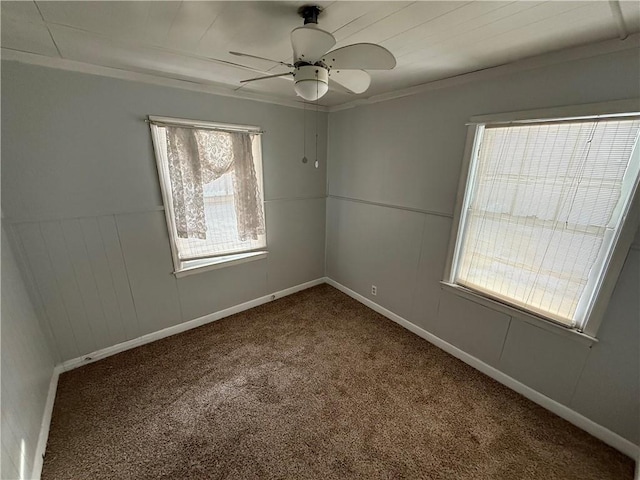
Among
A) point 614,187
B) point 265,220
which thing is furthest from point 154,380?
point 614,187

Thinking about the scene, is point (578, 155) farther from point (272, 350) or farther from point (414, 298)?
point (272, 350)

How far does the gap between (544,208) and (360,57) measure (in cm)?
157

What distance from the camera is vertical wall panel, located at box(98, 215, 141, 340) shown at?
A: 207 centimetres

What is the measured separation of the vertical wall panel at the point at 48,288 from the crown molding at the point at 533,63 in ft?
10.1

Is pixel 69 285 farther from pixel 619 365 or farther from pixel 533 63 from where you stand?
pixel 619 365

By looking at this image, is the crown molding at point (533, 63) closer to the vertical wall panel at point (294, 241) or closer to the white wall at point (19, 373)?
the vertical wall panel at point (294, 241)

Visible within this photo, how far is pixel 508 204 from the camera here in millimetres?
1888

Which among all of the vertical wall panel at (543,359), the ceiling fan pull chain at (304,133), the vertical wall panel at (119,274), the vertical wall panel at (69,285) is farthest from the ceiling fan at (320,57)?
the vertical wall panel at (543,359)

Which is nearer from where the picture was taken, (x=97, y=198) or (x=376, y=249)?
(x=97, y=198)

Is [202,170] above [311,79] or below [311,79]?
below

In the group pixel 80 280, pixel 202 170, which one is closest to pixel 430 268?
pixel 202 170

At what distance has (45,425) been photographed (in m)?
1.62

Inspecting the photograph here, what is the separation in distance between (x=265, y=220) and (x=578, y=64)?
2.68 meters

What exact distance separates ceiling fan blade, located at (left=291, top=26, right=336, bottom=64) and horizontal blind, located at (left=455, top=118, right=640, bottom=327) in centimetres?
149
